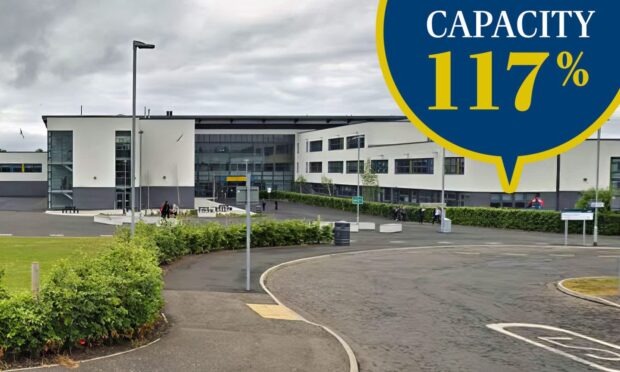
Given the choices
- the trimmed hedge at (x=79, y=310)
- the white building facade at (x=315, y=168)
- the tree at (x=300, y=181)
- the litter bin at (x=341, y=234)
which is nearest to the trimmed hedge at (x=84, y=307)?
the trimmed hedge at (x=79, y=310)

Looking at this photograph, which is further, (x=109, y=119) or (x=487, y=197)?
(x=109, y=119)

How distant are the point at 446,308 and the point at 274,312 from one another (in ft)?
15.7

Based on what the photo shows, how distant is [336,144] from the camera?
78.4 metres

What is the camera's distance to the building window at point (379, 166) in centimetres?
6506

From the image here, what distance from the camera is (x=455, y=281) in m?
19.6

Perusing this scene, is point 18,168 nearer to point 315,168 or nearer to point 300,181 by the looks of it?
point 300,181

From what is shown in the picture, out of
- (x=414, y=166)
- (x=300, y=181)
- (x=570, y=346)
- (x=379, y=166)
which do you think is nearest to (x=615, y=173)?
(x=414, y=166)

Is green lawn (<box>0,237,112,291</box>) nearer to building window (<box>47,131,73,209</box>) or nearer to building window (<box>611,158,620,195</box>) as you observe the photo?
building window (<box>47,131,73,209</box>)

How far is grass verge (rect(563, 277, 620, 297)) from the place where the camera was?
17172 millimetres

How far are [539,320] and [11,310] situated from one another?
1166cm

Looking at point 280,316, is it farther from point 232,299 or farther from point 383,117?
point 383,117

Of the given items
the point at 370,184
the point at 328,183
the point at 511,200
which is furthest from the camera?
the point at 328,183

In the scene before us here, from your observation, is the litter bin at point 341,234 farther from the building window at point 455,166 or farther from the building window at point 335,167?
the building window at point 335,167

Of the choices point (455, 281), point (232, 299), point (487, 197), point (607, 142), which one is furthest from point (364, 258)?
point (607, 142)
